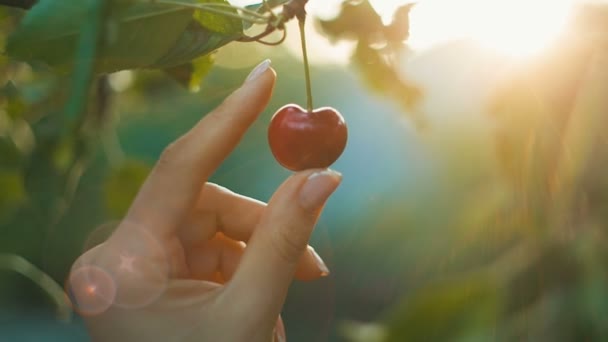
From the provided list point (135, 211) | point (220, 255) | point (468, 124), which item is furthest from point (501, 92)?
point (468, 124)

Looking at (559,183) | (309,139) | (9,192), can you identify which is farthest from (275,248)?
(559,183)

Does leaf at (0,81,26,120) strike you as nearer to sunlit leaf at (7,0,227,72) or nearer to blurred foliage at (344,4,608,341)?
sunlit leaf at (7,0,227,72)

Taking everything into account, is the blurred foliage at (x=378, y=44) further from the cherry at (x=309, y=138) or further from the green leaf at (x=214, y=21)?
the green leaf at (x=214, y=21)

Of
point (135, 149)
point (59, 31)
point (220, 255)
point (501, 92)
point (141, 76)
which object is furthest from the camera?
point (135, 149)

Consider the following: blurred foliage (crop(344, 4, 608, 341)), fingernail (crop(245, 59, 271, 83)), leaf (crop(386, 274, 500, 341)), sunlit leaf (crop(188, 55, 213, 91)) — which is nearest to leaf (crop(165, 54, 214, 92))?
sunlit leaf (crop(188, 55, 213, 91))

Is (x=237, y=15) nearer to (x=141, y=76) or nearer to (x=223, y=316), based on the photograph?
(x=223, y=316)

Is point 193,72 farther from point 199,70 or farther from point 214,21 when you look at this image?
point 214,21

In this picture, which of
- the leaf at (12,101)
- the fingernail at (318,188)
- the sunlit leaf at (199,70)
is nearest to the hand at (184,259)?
the fingernail at (318,188)
